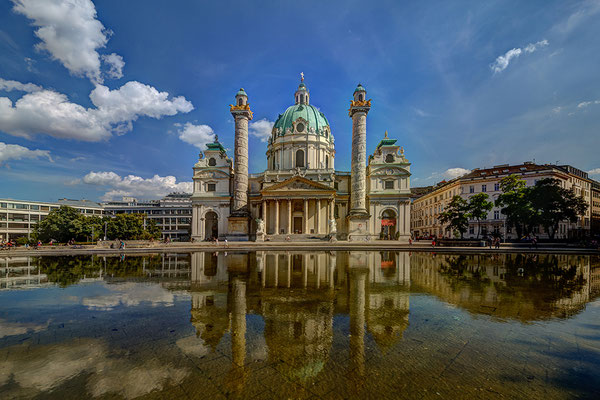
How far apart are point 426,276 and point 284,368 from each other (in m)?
11.0

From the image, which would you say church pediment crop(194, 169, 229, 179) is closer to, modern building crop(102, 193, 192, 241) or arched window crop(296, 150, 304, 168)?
arched window crop(296, 150, 304, 168)

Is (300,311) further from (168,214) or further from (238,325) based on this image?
(168,214)

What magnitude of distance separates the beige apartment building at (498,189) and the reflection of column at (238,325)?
177 feet

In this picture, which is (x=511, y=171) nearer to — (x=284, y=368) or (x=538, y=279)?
(x=538, y=279)

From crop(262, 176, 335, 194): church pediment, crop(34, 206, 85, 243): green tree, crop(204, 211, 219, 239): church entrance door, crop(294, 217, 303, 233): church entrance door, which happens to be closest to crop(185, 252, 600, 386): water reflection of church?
crop(262, 176, 335, 194): church pediment

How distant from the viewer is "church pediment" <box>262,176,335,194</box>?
46500mm

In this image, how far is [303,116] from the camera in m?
58.4

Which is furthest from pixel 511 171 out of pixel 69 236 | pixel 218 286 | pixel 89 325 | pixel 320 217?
pixel 69 236

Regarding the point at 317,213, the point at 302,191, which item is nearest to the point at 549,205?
the point at 317,213

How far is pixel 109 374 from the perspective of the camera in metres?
4.13

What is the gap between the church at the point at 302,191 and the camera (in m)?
46.6

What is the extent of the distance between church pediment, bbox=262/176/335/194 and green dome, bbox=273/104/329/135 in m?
16.0

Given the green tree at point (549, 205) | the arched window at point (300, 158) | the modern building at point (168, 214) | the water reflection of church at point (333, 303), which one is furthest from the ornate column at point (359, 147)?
the modern building at point (168, 214)

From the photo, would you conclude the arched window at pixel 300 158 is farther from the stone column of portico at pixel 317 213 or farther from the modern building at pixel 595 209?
the modern building at pixel 595 209
